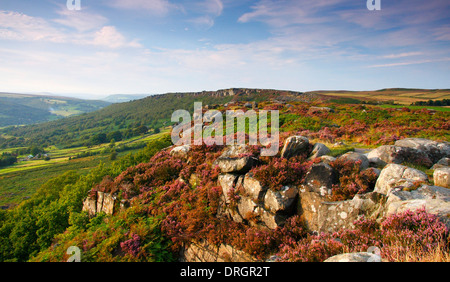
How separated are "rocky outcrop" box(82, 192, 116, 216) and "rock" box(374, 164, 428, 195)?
15.2 meters

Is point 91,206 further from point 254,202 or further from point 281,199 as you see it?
point 281,199

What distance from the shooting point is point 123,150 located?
128 metres

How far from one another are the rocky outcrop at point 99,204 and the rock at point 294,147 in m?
12.0

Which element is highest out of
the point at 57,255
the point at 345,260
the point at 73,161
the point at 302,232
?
the point at 345,260

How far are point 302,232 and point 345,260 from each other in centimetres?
303

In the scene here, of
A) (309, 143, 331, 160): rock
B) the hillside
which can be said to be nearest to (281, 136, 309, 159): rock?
the hillside

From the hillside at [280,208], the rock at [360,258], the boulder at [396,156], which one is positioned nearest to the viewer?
the rock at [360,258]

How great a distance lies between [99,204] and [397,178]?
17.8 meters

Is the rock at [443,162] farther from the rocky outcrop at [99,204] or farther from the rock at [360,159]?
the rocky outcrop at [99,204]

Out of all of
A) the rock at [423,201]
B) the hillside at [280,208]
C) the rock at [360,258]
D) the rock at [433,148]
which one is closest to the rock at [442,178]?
the hillside at [280,208]

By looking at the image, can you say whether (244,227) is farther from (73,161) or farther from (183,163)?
(73,161)

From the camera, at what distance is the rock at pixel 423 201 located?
5211 millimetres
